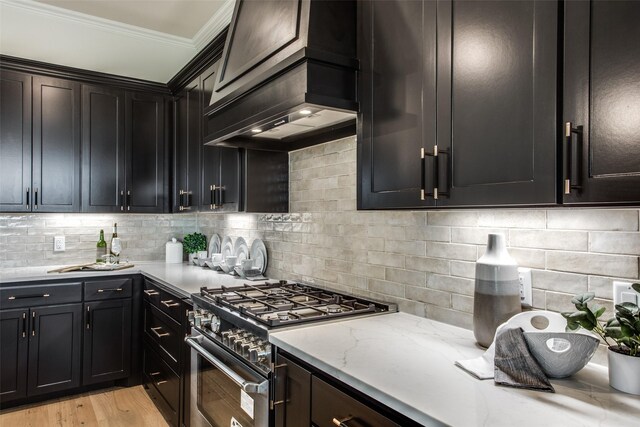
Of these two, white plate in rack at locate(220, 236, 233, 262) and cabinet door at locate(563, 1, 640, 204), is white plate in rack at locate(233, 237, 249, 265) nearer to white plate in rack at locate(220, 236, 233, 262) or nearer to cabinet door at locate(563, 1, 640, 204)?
white plate in rack at locate(220, 236, 233, 262)

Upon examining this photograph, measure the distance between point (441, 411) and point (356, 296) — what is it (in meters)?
1.17

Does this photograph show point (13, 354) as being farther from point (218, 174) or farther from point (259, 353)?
point (259, 353)

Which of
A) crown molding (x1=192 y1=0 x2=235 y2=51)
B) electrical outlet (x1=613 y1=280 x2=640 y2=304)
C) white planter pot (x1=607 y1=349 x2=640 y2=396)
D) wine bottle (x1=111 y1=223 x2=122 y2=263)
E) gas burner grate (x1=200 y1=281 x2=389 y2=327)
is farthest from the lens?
wine bottle (x1=111 y1=223 x2=122 y2=263)

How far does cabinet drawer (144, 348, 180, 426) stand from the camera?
8.46ft

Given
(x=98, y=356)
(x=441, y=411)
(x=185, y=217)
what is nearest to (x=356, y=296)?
(x=441, y=411)

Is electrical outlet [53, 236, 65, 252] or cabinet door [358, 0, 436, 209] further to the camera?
electrical outlet [53, 236, 65, 252]

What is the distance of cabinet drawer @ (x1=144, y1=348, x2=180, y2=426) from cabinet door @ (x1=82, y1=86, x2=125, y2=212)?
1282mm

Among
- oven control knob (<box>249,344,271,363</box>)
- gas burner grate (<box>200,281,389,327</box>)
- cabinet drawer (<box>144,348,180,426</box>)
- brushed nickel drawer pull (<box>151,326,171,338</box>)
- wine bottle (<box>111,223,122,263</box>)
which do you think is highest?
wine bottle (<box>111,223,122,263</box>)

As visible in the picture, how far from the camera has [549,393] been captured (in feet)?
3.41

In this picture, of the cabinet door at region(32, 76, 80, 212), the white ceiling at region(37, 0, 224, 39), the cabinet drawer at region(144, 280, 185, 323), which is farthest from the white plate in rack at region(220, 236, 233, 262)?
the white ceiling at region(37, 0, 224, 39)

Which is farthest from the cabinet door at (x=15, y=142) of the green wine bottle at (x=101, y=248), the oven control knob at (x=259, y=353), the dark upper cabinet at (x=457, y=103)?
the dark upper cabinet at (x=457, y=103)

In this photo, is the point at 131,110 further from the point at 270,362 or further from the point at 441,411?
the point at 441,411

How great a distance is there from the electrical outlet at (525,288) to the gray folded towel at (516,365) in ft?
1.00

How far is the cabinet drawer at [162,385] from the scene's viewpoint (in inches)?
102
